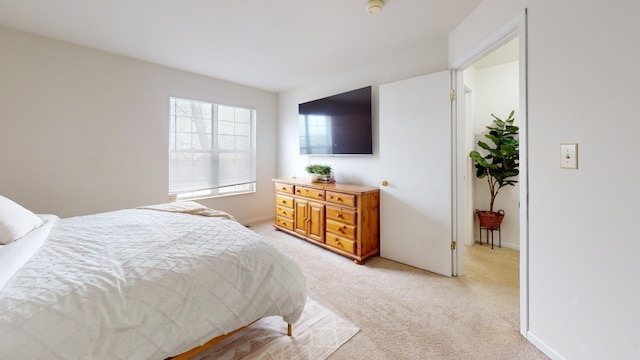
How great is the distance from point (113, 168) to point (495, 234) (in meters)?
4.82

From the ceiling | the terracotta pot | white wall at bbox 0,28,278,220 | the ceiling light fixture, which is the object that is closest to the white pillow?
white wall at bbox 0,28,278,220

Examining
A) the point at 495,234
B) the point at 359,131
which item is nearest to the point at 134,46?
the point at 359,131

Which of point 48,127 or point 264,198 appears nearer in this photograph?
point 48,127

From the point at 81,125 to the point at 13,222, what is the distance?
1646 millimetres

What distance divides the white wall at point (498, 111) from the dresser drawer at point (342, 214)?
1.81m

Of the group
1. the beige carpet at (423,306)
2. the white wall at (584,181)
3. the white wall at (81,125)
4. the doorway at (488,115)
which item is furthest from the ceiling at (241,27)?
the beige carpet at (423,306)

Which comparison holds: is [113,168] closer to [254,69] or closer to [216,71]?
[216,71]

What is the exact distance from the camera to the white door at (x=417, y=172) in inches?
91.7

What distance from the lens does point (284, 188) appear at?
3602 millimetres

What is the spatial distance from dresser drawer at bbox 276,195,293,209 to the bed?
1768 millimetres

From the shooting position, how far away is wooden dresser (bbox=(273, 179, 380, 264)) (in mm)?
2668

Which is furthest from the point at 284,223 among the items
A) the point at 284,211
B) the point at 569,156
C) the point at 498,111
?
the point at 498,111

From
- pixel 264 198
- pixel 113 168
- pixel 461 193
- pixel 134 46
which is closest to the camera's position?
pixel 461 193

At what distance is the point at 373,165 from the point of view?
10.0ft
